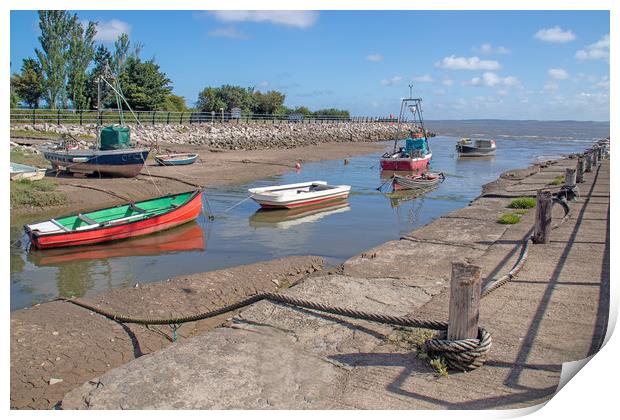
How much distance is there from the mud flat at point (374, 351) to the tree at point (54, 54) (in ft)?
132

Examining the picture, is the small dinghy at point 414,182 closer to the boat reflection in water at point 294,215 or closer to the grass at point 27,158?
the boat reflection in water at point 294,215

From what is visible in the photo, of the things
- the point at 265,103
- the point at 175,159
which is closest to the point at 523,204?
the point at 175,159

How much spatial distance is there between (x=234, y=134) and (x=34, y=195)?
29207 millimetres

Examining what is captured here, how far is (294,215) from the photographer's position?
58.9ft

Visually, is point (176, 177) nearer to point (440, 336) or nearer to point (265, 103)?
point (440, 336)

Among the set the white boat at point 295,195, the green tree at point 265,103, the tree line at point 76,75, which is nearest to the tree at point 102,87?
the tree line at point 76,75

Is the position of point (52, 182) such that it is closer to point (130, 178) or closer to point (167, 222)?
point (130, 178)

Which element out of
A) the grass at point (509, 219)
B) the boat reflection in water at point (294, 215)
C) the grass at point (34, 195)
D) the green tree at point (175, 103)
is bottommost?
the boat reflection in water at point (294, 215)

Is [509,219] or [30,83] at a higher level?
[30,83]

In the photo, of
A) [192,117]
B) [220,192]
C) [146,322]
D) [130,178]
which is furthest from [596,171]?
[192,117]

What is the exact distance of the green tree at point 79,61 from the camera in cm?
4281

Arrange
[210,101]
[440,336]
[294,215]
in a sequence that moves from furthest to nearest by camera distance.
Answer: [210,101]
[294,215]
[440,336]

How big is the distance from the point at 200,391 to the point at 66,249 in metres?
9.14

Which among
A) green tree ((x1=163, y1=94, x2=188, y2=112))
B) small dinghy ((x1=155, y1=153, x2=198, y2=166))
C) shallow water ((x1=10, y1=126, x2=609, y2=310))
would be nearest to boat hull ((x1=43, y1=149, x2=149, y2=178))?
shallow water ((x1=10, y1=126, x2=609, y2=310))
